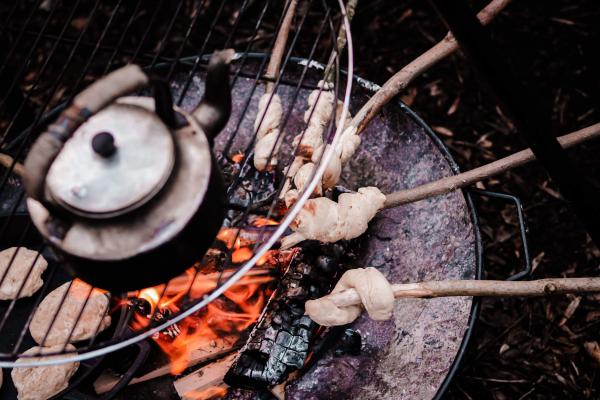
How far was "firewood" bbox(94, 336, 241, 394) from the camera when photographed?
7.46ft

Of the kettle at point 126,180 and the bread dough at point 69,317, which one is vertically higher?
the kettle at point 126,180

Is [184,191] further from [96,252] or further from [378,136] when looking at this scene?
[378,136]

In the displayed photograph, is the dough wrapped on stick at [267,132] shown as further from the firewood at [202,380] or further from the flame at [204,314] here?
the firewood at [202,380]

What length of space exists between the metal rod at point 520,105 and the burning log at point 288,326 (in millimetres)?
1021

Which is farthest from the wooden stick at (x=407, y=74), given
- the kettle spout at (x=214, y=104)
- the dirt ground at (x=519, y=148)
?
the dirt ground at (x=519, y=148)

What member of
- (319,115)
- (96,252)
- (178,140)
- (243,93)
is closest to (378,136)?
(319,115)

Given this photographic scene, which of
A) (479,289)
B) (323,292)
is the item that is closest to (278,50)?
(323,292)

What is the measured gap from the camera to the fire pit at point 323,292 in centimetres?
204

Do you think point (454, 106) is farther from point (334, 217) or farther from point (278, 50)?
point (334, 217)

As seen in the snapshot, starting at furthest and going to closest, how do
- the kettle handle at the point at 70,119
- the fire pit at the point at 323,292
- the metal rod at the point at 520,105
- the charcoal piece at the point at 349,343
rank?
the charcoal piece at the point at 349,343
the fire pit at the point at 323,292
the metal rod at the point at 520,105
the kettle handle at the point at 70,119

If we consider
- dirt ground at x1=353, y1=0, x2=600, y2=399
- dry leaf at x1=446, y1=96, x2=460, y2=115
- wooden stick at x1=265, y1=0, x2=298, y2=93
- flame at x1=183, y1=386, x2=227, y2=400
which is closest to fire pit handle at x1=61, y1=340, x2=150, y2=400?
flame at x1=183, y1=386, x2=227, y2=400

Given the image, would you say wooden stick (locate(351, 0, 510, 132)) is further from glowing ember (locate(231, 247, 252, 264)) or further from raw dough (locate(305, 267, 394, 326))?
glowing ember (locate(231, 247, 252, 264))

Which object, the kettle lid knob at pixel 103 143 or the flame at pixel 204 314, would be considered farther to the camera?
the flame at pixel 204 314

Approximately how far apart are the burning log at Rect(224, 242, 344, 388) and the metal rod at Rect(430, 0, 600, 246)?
1.02m
